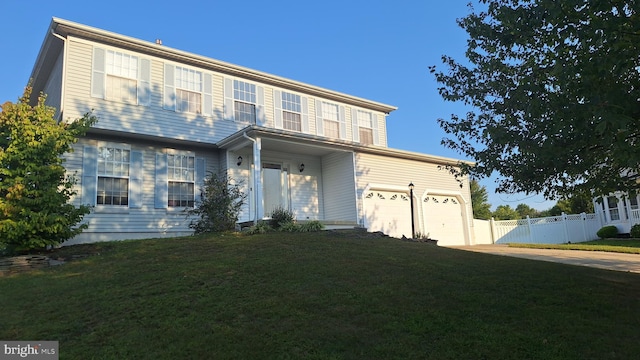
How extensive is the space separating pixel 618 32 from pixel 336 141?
37.3 ft

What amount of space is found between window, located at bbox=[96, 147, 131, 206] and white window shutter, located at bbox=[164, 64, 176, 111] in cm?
203

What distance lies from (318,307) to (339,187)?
11.1 meters

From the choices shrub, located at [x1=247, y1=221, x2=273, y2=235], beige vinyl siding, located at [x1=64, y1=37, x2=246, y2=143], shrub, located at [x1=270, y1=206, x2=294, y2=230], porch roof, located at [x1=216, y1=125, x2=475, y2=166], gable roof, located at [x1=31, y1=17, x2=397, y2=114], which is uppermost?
gable roof, located at [x1=31, y1=17, x2=397, y2=114]

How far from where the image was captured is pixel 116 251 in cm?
986

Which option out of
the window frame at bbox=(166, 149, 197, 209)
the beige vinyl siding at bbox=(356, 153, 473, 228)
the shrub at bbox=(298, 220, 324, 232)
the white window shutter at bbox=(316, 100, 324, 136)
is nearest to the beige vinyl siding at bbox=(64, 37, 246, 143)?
the window frame at bbox=(166, 149, 197, 209)

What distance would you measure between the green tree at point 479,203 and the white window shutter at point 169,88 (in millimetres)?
33734

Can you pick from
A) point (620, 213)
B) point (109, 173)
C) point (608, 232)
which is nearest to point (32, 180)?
point (109, 173)

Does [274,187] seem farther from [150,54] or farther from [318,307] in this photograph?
[318,307]

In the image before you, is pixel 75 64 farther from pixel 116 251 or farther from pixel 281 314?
pixel 281 314

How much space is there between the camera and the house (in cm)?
1295

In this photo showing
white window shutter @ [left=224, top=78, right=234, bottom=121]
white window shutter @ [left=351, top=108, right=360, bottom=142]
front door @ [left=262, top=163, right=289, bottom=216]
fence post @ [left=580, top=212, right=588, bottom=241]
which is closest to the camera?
white window shutter @ [left=224, top=78, right=234, bottom=121]

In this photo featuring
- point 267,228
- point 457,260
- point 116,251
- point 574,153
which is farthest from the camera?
point 267,228

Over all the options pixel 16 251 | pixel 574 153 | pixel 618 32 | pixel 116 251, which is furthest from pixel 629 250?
pixel 16 251

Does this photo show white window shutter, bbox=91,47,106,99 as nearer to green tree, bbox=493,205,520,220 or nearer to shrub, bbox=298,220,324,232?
shrub, bbox=298,220,324,232
